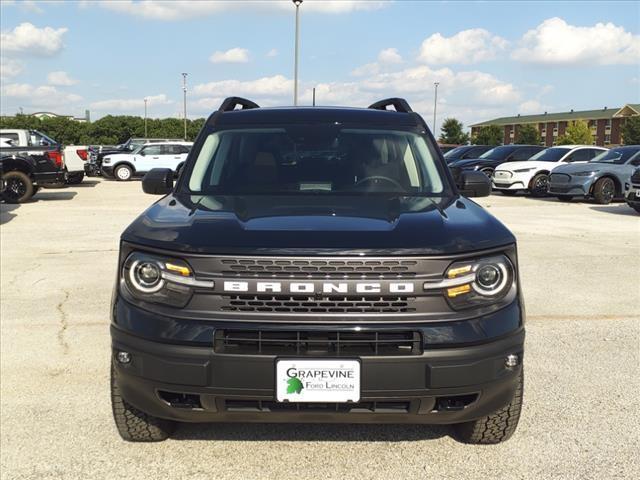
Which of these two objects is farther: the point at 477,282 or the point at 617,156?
the point at 617,156

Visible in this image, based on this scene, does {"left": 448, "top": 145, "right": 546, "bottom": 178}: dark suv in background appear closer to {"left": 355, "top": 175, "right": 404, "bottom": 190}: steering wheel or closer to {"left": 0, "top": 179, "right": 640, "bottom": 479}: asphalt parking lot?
{"left": 0, "top": 179, "right": 640, "bottom": 479}: asphalt parking lot

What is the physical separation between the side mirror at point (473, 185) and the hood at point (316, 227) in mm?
692

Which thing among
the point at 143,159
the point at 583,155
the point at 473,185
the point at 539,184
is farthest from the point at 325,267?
the point at 143,159

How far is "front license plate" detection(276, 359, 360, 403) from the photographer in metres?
2.51

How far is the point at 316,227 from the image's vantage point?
2783 mm

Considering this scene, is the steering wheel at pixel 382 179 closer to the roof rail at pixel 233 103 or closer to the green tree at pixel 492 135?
the roof rail at pixel 233 103

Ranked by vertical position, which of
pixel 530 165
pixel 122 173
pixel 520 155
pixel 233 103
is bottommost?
pixel 122 173

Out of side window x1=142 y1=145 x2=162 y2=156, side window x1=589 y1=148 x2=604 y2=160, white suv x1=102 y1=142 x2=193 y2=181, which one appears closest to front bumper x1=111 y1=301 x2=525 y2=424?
side window x1=589 y1=148 x2=604 y2=160

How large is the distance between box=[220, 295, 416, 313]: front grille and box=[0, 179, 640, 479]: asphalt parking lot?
87 cm

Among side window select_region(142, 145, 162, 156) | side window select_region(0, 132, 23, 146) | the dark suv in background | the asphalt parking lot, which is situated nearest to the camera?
the asphalt parking lot

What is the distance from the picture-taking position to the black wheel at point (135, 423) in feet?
9.90

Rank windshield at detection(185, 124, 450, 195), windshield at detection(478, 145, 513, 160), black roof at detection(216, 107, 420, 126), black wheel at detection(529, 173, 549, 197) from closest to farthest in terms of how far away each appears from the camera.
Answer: windshield at detection(185, 124, 450, 195)
black roof at detection(216, 107, 420, 126)
black wheel at detection(529, 173, 549, 197)
windshield at detection(478, 145, 513, 160)

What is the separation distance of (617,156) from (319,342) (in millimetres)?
16709

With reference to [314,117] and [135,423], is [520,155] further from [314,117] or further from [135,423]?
[135,423]
